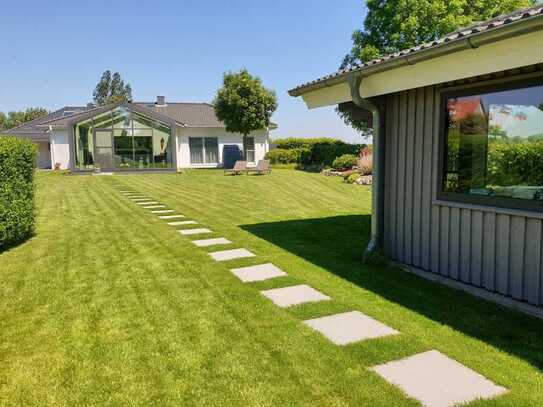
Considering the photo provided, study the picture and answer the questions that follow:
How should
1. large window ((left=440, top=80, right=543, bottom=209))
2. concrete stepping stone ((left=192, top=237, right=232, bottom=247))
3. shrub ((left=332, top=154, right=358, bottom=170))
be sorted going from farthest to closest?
shrub ((left=332, top=154, right=358, bottom=170)), concrete stepping stone ((left=192, top=237, right=232, bottom=247)), large window ((left=440, top=80, right=543, bottom=209))

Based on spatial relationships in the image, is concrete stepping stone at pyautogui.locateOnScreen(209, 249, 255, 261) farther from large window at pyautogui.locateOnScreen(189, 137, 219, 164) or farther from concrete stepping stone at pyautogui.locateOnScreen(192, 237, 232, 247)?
large window at pyautogui.locateOnScreen(189, 137, 219, 164)

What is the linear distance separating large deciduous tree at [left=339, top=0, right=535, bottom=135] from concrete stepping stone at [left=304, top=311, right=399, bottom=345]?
18835 millimetres

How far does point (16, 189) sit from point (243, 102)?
17.2 meters

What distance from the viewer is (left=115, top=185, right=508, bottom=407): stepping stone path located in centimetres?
246

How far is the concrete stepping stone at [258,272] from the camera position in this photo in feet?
15.5

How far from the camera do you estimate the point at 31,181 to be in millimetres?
6531

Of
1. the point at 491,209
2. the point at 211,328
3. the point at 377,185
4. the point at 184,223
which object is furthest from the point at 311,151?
the point at 211,328

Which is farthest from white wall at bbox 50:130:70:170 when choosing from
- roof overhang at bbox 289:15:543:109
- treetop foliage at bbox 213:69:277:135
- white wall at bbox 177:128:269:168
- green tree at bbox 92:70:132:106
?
green tree at bbox 92:70:132:106

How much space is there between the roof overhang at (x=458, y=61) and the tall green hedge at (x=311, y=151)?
1583 centimetres

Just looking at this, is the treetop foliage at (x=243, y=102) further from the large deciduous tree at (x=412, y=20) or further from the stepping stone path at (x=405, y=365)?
the stepping stone path at (x=405, y=365)

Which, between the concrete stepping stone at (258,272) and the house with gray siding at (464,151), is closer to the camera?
the house with gray siding at (464,151)

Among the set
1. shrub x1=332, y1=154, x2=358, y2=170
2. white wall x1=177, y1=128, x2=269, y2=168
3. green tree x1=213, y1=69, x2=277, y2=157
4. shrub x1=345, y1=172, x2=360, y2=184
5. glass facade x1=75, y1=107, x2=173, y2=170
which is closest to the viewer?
shrub x1=345, y1=172, x2=360, y2=184

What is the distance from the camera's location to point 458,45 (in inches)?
135

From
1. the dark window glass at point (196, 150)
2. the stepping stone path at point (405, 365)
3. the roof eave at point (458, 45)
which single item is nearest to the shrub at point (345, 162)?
the dark window glass at point (196, 150)
